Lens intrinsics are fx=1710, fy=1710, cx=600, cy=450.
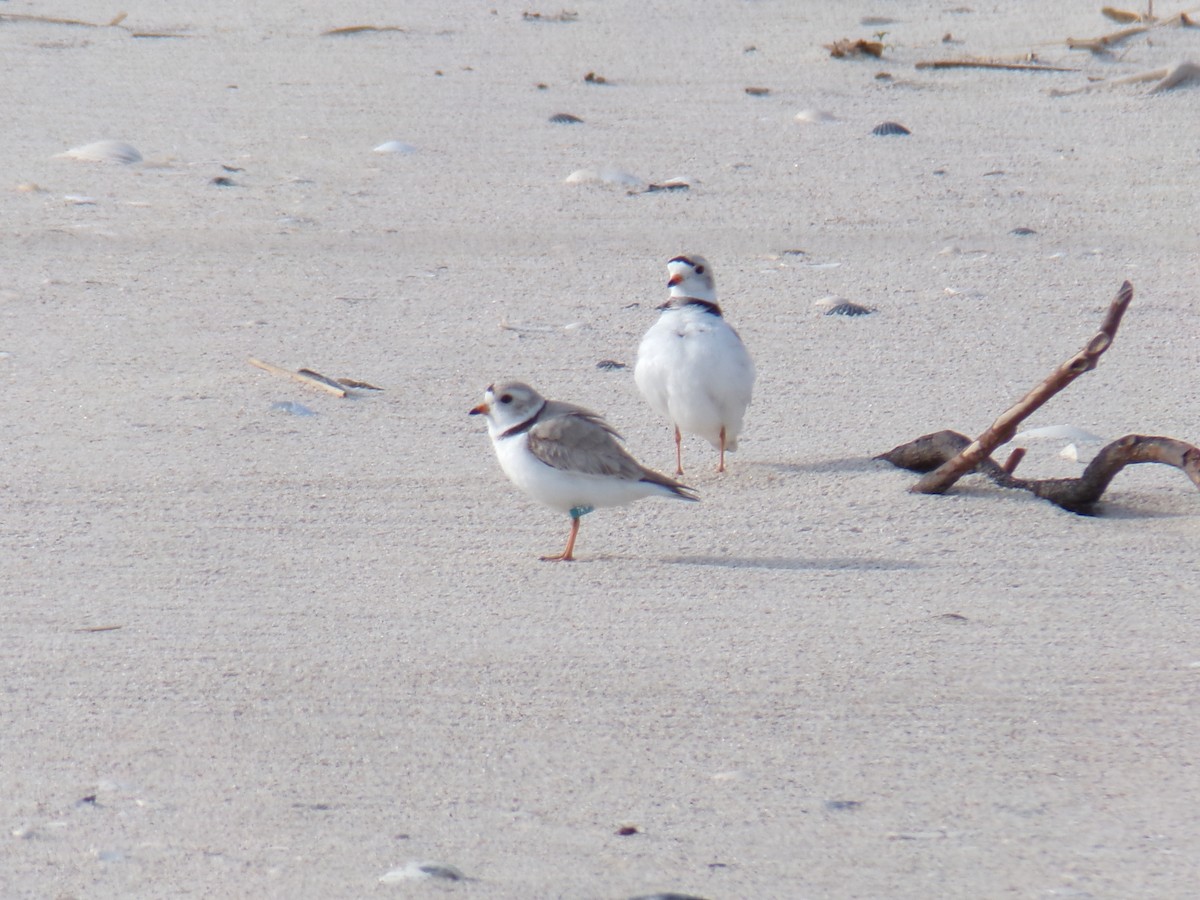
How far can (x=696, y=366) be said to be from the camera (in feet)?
15.1

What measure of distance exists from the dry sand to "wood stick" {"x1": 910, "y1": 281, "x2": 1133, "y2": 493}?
0.09 m

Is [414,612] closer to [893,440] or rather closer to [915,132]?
[893,440]

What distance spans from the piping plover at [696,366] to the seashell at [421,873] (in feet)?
7.14

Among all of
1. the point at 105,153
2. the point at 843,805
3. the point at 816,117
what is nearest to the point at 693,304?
the point at 843,805

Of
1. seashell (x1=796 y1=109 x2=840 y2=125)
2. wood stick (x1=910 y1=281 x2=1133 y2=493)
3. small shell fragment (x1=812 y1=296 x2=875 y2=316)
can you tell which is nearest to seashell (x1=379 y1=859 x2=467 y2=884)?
wood stick (x1=910 y1=281 x2=1133 y2=493)

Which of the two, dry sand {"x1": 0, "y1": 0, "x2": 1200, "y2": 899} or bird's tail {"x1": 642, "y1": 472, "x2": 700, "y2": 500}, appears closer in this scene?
dry sand {"x1": 0, "y1": 0, "x2": 1200, "y2": 899}

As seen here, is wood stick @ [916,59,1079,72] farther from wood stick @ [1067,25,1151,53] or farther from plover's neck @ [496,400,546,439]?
plover's neck @ [496,400,546,439]

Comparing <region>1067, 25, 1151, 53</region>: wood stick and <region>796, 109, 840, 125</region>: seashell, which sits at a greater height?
<region>1067, 25, 1151, 53</region>: wood stick

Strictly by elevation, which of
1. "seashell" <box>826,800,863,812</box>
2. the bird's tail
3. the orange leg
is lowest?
the orange leg

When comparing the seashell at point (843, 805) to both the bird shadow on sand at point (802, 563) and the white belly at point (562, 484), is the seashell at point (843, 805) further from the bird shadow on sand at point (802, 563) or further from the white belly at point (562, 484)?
the white belly at point (562, 484)

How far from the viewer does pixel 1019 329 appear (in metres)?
5.86

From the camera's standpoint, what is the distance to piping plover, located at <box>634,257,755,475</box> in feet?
15.0

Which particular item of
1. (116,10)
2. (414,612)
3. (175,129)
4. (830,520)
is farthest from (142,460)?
(116,10)

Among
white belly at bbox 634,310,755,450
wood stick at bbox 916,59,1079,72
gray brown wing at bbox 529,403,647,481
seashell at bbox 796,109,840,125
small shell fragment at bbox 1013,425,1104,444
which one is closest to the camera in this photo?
gray brown wing at bbox 529,403,647,481
